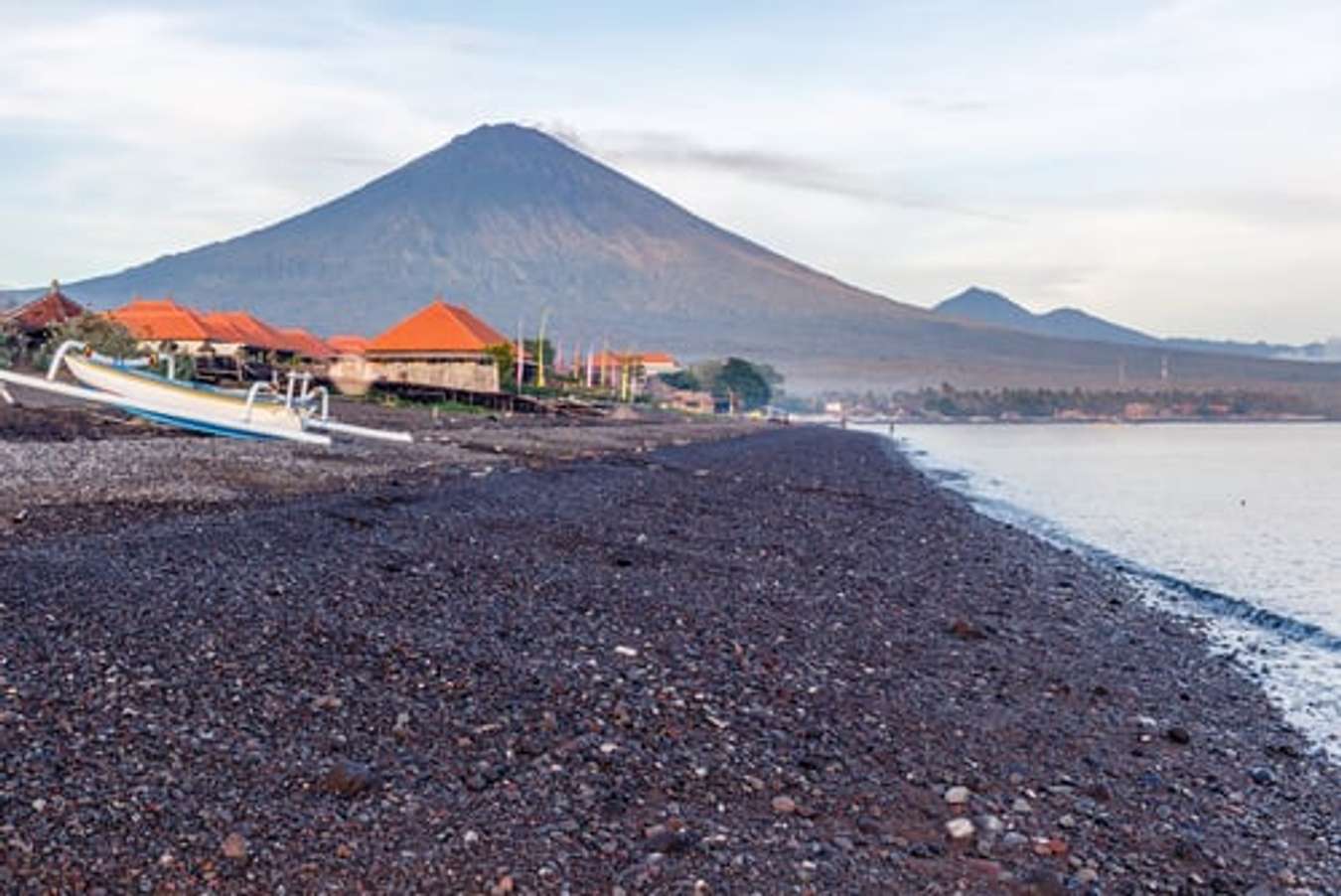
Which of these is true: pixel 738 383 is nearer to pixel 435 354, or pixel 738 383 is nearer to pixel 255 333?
pixel 435 354

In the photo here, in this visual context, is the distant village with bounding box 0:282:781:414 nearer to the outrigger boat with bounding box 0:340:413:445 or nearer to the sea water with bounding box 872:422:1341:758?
the outrigger boat with bounding box 0:340:413:445

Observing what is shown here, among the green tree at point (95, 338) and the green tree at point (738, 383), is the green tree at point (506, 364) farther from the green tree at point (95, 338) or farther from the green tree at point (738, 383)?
the green tree at point (738, 383)

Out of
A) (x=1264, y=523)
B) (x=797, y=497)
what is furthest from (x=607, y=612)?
(x=1264, y=523)

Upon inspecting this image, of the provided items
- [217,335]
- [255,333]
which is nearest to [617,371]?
[255,333]

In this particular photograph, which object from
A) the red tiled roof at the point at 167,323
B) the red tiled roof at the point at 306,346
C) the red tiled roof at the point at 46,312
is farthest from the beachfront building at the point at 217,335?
the red tiled roof at the point at 46,312

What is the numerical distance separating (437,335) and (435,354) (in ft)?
7.34

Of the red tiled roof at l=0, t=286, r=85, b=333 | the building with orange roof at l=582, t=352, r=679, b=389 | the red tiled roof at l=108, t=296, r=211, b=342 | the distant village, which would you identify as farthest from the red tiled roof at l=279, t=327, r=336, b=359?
the building with orange roof at l=582, t=352, r=679, b=389

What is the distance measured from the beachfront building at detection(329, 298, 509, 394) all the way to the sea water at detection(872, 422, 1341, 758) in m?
27.3

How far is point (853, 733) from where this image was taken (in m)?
6.20

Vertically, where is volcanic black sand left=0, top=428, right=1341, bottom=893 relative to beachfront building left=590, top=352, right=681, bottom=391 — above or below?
below

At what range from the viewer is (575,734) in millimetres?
5508

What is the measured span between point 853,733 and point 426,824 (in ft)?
8.36

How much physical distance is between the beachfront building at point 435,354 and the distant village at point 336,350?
0.28 feet

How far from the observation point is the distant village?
131 ft
